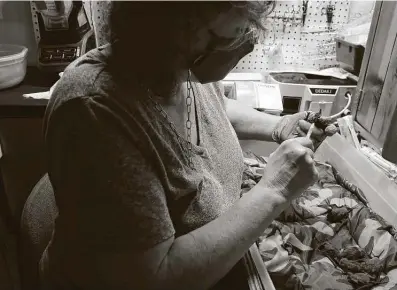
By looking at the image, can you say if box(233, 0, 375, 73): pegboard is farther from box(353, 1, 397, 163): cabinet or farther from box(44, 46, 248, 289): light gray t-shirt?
box(44, 46, 248, 289): light gray t-shirt

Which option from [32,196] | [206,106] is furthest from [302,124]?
[32,196]

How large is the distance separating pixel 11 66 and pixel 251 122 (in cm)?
87

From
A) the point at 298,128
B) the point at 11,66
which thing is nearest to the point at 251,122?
the point at 298,128

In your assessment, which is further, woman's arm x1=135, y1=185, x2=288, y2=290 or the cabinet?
the cabinet

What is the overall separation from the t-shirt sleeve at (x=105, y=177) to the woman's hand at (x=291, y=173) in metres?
0.24

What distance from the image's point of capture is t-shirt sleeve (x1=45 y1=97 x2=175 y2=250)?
0.57 meters

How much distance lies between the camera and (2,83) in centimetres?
136

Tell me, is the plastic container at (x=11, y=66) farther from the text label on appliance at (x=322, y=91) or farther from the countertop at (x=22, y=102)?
the text label on appliance at (x=322, y=91)

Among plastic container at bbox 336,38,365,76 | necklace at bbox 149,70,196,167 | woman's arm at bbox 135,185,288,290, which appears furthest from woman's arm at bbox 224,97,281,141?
plastic container at bbox 336,38,365,76

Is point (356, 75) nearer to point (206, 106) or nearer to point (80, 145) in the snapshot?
point (206, 106)

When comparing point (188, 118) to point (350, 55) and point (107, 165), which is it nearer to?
point (107, 165)

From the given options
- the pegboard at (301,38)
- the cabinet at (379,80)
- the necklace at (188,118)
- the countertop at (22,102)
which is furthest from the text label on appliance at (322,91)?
the countertop at (22,102)

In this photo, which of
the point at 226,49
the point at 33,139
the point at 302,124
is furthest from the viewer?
the point at 33,139

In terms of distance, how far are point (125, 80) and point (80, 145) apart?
128 millimetres
